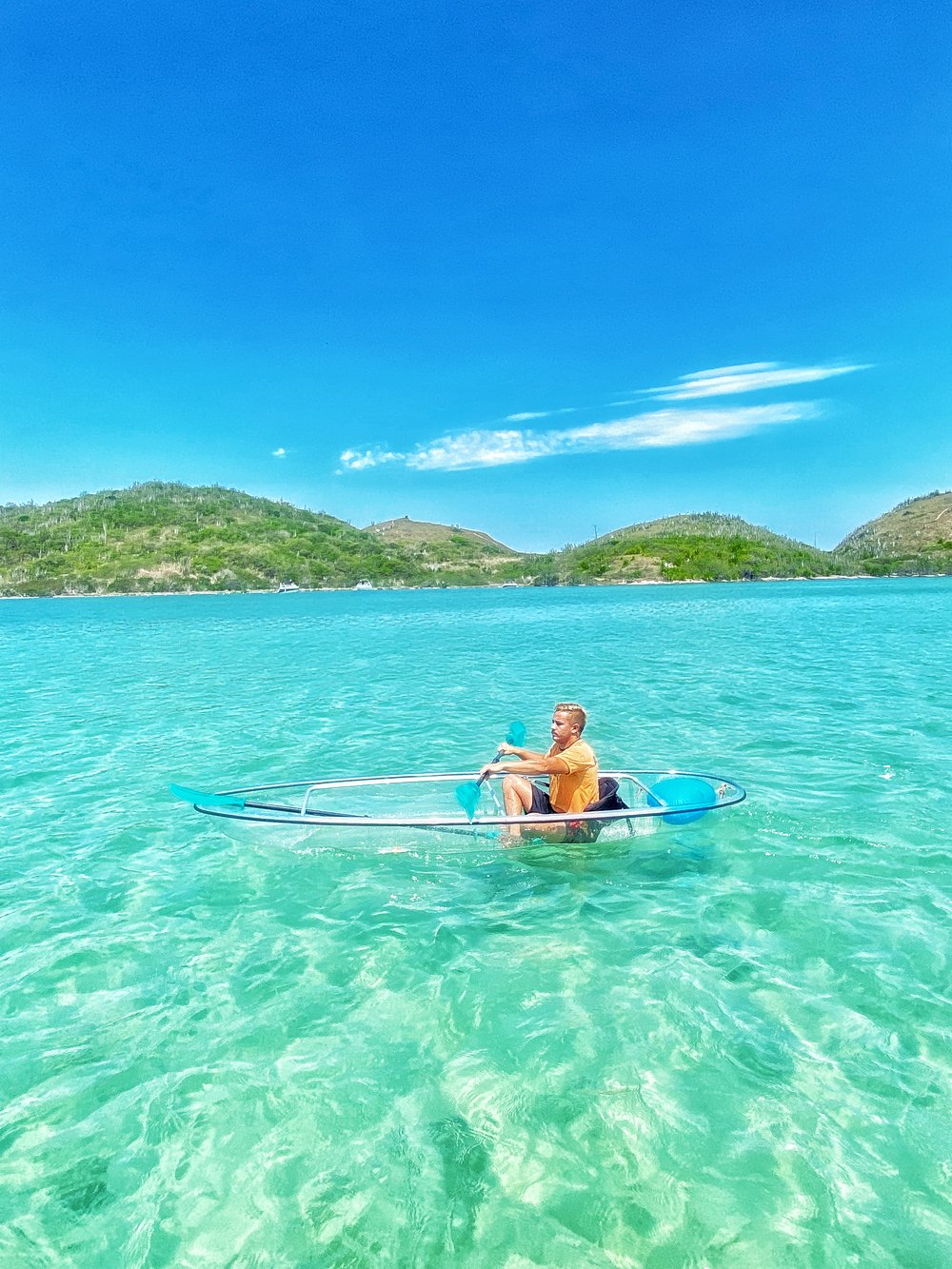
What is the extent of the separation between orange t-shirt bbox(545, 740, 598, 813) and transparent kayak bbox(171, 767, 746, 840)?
23 centimetres

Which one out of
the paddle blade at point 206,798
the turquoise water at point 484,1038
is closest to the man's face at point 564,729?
the turquoise water at point 484,1038

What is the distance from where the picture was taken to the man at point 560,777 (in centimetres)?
953

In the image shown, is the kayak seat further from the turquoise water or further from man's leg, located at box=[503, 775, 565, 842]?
the turquoise water

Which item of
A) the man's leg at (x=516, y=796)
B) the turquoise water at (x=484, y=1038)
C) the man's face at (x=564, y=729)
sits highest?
the man's face at (x=564, y=729)

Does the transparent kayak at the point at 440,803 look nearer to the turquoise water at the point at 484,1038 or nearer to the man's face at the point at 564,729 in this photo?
the turquoise water at the point at 484,1038

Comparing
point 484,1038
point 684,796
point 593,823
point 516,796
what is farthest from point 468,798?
point 684,796

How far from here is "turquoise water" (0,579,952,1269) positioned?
4629mm

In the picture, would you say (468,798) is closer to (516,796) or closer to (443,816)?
(516,796)

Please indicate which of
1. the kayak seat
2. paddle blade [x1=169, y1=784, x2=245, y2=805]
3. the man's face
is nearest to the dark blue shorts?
the kayak seat

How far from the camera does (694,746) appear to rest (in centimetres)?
1706

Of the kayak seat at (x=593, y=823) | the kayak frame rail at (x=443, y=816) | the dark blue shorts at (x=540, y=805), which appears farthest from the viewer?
the dark blue shorts at (x=540, y=805)

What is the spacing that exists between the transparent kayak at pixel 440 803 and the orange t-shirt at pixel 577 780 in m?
0.23

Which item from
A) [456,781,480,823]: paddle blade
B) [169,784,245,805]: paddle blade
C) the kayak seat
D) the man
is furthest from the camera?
[169,784,245,805]: paddle blade

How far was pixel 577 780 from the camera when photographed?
9.70 meters
